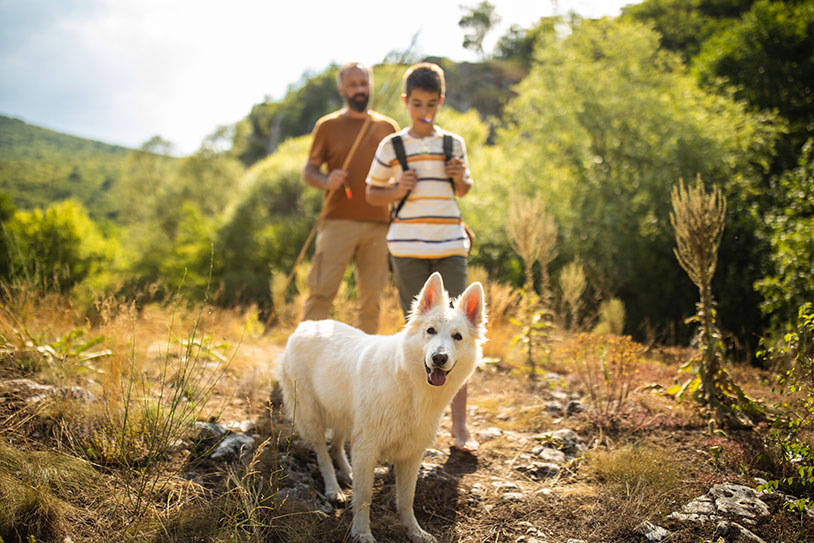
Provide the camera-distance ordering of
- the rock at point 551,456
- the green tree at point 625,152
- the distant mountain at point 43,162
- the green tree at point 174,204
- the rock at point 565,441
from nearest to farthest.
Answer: the rock at point 551,456 → the rock at point 565,441 → the distant mountain at point 43,162 → the green tree at point 625,152 → the green tree at point 174,204

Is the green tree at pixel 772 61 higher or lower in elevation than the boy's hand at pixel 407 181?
higher

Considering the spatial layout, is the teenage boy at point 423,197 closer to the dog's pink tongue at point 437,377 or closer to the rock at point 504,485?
the dog's pink tongue at point 437,377

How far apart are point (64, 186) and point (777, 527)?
11.6 m

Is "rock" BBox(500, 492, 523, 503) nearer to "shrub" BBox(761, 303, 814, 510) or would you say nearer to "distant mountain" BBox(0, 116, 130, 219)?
"shrub" BBox(761, 303, 814, 510)

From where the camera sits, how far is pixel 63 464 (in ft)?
8.98

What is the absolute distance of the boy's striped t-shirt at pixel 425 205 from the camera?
3.71m

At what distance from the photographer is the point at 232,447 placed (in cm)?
350

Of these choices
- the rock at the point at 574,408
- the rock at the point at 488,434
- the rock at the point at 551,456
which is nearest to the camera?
the rock at the point at 551,456

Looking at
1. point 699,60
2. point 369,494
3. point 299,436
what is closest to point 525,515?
point 369,494

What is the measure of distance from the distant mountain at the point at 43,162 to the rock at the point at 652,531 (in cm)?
721

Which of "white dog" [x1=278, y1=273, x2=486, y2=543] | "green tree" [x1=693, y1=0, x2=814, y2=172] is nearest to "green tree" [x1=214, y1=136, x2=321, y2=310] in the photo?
"white dog" [x1=278, y1=273, x2=486, y2=543]

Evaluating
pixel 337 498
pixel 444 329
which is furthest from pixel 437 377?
pixel 337 498

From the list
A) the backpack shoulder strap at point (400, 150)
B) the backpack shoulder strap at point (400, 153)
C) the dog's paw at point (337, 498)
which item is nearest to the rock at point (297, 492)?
the dog's paw at point (337, 498)

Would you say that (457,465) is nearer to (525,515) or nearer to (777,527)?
(525,515)
